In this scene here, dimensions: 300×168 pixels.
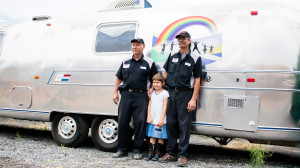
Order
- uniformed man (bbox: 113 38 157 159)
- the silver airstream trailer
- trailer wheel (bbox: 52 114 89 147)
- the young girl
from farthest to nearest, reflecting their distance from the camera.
A: 1. trailer wheel (bbox: 52 114 89 147)
2. uniformed man (bbox: 113 38 157 159)
3. the young girl
4. the silver airstream trailer

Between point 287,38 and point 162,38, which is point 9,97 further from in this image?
point 287,38

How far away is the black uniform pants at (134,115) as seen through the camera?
17.5ft

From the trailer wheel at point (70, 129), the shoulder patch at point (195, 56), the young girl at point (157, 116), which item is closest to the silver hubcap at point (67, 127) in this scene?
the trailer wheel at point (70, 129)

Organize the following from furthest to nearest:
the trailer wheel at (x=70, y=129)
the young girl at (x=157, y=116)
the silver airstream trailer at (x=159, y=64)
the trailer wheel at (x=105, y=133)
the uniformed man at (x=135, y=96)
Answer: the trailer wheel at (x=70, y=129) < the trailer wheel at (x=105, y=133) < the uniformed man at (x=135, y=96) < the young girl at (x=157, y=116) < the silver airstream trailer at (x=159, y=64)

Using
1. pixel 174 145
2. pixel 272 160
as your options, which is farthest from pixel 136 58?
pixel 272 160

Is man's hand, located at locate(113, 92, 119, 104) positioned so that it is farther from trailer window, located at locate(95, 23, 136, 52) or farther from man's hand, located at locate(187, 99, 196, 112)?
man's hand, located at locate(187, 99, 196, 112)

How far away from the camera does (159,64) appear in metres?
5.53

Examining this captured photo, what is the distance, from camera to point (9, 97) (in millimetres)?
6734

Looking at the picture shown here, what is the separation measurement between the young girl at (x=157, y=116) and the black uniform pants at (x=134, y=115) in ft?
0.35

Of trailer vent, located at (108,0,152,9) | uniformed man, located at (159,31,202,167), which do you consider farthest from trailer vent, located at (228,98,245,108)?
trailer vent, located at (108,0,152,9)

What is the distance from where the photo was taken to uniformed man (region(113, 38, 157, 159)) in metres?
5.34

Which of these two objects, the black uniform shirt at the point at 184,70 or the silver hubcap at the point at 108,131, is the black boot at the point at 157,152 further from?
the black uniform shirt at the point at 184,70

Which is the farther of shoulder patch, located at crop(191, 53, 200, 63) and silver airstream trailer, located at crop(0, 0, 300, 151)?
shoulder patch, located at crop(191, 53, 200, 63)

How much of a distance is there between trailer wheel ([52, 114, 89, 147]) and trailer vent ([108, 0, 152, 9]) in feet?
7.75
